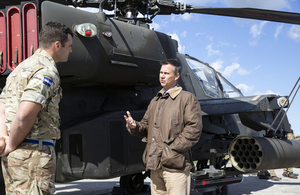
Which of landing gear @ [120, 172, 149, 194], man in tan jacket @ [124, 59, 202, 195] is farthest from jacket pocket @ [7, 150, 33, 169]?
landing gear @ [120, 172, 149, 194]

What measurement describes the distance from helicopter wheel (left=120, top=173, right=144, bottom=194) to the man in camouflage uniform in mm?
4680

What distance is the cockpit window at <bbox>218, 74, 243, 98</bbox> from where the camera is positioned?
755 centimetres

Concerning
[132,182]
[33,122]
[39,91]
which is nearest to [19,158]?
[33,122]

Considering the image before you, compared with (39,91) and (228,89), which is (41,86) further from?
(228,89)

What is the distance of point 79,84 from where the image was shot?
4.24 m

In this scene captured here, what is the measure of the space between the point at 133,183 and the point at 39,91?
17.0ft

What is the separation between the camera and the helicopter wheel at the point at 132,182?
261 inches

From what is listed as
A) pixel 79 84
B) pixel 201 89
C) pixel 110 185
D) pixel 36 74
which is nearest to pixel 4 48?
pixel 79 84

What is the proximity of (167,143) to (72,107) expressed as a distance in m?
1.80

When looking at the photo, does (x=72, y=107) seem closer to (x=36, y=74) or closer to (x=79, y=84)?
(x=79, y=84)

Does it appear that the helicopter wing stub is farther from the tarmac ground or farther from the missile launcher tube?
the tarmac ground

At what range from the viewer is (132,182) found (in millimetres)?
6762

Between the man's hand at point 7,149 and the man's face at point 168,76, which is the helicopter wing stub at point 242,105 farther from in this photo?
the man's hand at point 7,149

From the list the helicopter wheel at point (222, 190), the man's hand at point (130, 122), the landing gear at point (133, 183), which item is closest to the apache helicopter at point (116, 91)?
the helicopter wheel at point (222, 190)
